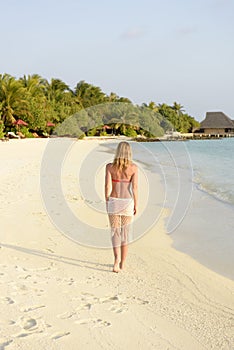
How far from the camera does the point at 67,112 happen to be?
56844 millimetres

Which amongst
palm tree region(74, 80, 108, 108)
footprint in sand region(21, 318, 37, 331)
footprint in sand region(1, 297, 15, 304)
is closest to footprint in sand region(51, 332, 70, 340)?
footprint in sand region(21, 318, 37, 331)

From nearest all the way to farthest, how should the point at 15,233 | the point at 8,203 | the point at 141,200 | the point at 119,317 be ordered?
the point at 119,317
the point at 15,233
the point at 8,203
the point at 141,200

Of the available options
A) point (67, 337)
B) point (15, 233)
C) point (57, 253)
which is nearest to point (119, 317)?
point (67, 337)

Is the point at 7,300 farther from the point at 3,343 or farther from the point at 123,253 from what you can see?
the point at 123,253

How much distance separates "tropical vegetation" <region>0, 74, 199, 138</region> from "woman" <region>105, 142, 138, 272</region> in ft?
7.90

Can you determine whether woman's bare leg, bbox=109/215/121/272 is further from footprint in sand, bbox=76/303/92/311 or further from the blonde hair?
footprint in sand, bbox=76/303/92/311

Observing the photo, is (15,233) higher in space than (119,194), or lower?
lower

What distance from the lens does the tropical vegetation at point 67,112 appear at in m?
7.13

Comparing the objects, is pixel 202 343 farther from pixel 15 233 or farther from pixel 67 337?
pixel 15 233

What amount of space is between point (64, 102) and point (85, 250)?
57.4 meters

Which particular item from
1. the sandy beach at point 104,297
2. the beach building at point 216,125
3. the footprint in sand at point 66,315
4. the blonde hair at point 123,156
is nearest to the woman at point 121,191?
the blonde hair at point 123,156

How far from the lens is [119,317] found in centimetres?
334

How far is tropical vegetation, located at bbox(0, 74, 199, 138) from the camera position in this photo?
23.4 ft

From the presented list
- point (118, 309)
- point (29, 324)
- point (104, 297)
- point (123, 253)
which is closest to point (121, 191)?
point (123, 253)
